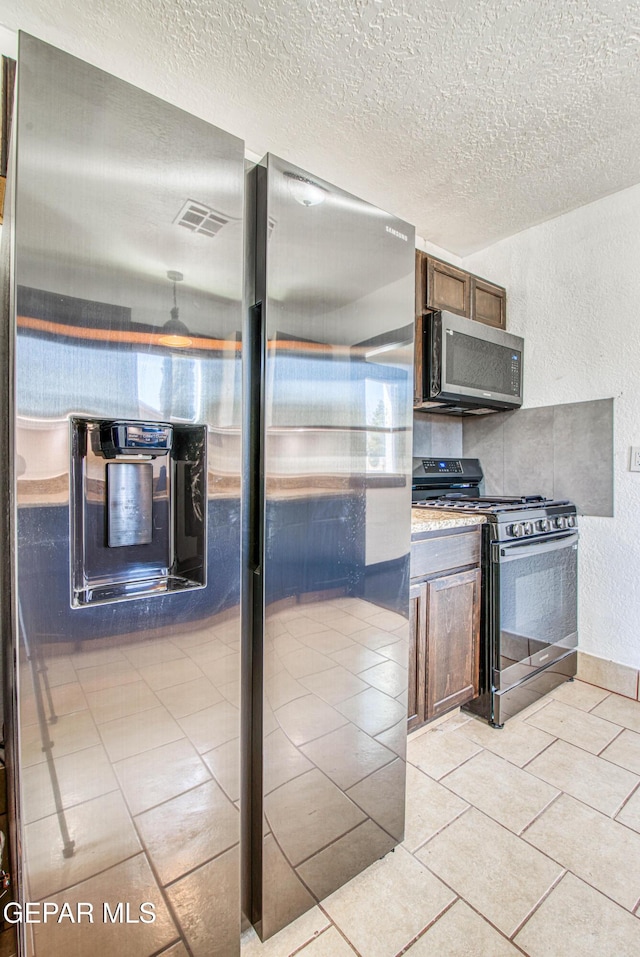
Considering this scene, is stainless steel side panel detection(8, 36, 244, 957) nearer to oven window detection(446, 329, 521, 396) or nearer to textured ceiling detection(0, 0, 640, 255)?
textured ceiling detection(0, 0, 640, 255)

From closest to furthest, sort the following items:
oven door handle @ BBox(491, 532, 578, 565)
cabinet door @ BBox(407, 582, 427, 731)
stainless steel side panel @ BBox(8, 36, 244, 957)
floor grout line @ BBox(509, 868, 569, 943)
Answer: stainless steel side panel @ BBox(8, 36, 244, 957) < floor grout line @ BBox(509, 868, 569, 943) < cabinet door @ BBox(407, 582, 427, 731) < oven door handle @ BBox(491, 532, 578, 565)

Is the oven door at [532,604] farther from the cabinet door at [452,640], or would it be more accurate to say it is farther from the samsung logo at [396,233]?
the samsung logo at [396,233]

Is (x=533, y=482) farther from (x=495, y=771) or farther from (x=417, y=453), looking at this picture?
(x=495, y=771)

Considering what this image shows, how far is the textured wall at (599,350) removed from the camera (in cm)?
230

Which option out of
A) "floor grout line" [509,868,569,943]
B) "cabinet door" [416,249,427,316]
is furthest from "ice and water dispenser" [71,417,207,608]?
"cabinet door" [416,249,427,316]

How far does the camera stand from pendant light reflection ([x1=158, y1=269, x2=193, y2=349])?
891 millimetres

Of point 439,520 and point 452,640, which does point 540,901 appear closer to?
point 452,640

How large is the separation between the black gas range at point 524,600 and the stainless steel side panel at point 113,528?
4.63 feet

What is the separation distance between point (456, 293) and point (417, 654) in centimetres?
197

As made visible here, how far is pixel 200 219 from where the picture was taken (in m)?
0.94

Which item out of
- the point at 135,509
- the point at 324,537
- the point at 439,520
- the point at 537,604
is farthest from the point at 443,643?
A: the point at 135,509

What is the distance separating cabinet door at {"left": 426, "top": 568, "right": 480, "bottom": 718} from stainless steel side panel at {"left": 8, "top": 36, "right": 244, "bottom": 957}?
1.07 m

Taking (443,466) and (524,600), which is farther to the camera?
(443,466)

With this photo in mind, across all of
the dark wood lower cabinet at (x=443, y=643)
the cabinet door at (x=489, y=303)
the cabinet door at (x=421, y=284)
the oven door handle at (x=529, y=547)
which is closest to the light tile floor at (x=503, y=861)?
the dark wood lower cabinet at (x=443, y=643)
